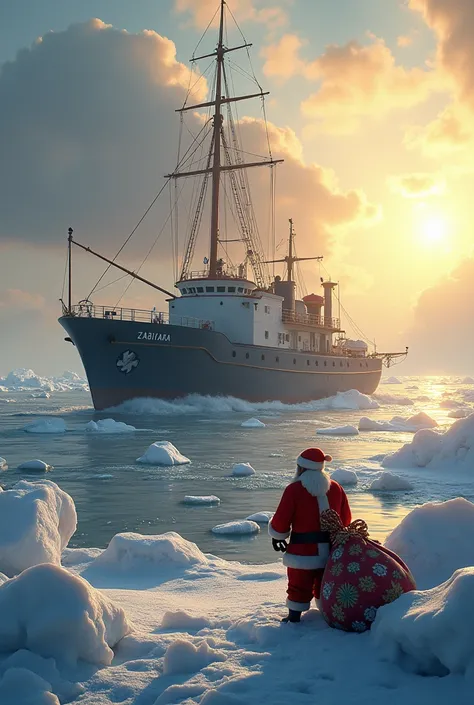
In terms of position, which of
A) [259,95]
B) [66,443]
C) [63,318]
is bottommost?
[66,443]

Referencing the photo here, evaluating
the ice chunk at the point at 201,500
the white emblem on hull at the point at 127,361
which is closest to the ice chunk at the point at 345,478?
the ice chunk at the point at 201,500

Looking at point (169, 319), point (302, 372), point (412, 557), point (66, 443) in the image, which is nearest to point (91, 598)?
point (412, 557)

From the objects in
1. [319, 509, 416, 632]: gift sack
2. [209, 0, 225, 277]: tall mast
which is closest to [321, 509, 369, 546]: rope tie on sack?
[319, 509, 416, 632]: gift sack

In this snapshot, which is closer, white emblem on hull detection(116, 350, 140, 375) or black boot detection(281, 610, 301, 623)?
black boot detection(281, 610, 301, 623)

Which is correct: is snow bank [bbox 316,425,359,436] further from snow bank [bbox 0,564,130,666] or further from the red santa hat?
snow bank [bbox 0,564,130,666]

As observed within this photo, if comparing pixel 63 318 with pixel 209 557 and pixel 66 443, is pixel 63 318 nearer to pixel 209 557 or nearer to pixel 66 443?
pixel 66 443

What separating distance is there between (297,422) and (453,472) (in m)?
13.0

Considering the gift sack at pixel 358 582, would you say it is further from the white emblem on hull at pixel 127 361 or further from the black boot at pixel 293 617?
the white emblem on hull at pixel 127 361

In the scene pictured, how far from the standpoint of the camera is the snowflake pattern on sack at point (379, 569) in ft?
11.1

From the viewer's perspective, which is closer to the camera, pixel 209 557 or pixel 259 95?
pixel 209 557

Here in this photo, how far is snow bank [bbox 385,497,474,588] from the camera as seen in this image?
13.9ft

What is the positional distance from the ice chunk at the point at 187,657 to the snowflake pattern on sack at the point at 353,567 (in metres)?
0.83

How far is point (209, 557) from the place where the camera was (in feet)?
19.4

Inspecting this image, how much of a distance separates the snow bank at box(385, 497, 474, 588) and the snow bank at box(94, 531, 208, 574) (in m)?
2.00
